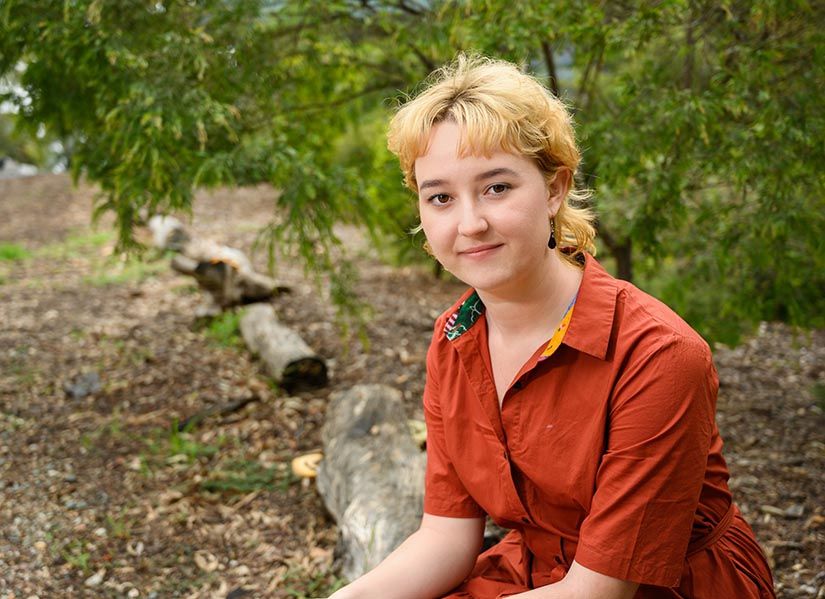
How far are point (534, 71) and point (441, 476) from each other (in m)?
2.18

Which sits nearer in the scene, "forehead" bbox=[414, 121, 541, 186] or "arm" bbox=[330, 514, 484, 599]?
"forehead" bbox=[414, 121, 541, 186]

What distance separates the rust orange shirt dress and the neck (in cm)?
6

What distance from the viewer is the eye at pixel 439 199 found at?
1.72m

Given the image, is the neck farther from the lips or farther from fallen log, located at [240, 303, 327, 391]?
fallen log, located at [240, 303, 327, 391]

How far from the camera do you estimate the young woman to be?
1546 millimetres

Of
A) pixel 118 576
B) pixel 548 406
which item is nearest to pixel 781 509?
pixel 548 406

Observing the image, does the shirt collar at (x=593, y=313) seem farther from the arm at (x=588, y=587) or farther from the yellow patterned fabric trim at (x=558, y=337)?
the arm at (x=588, y=587)

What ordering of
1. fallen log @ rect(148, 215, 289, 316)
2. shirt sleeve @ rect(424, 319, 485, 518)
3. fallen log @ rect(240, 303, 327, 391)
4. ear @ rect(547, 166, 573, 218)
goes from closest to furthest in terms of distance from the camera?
ear @ rect(547, 166, 573, 218) → shirt sleeve @ rect(424, 319, 485, 518) → fallen log @ rect(240, 303, 327, 391) → fallen log @ rect(148, 215, 289, 316)

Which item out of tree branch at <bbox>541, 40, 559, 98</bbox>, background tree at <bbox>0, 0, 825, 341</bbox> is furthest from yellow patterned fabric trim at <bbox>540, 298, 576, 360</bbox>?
tree branch at <bbox>541, 40, 559, 98</bbox>

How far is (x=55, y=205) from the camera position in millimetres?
11000

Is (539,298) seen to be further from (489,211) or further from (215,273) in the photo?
(215,273)

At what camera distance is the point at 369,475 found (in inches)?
128

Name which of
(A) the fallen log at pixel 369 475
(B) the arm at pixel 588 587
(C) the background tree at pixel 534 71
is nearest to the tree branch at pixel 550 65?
(C) the background tree at pixel 534 71

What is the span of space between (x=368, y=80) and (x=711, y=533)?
3.68 meters
